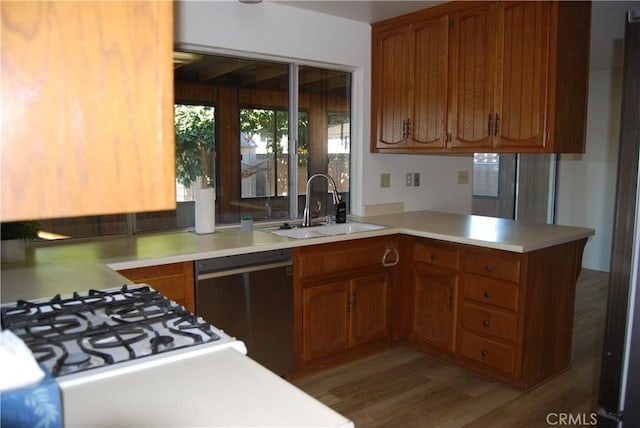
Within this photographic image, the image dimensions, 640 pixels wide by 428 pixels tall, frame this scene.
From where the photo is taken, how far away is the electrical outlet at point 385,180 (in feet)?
13.0

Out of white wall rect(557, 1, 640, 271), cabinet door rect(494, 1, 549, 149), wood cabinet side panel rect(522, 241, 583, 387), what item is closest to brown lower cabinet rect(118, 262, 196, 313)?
wood cabinet side panel rect(522, 241, 583, 387)

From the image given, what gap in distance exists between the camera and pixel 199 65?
309 cm

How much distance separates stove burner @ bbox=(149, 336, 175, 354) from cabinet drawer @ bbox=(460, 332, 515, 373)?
7.08ft

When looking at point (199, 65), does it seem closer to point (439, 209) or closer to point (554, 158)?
point (439, 209)

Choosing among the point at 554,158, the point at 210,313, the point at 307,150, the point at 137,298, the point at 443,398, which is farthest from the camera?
the point at 554,158

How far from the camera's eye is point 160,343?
1.27 meters

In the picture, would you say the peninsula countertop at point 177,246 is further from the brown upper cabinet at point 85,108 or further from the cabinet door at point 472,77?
the brown upper cabinet at point 85,108

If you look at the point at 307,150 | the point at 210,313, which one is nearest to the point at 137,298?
the point at 210,313

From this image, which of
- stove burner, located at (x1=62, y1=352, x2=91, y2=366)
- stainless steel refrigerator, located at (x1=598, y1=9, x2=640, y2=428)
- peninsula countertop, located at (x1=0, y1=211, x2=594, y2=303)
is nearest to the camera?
stove burner, located at (x1=62, y1=352, x2=91, y2=366)

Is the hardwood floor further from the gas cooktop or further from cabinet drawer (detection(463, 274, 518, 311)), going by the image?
the gas cooktop

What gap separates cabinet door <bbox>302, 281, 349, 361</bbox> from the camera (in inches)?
117

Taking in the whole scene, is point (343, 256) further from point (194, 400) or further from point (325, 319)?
point (194, 400)

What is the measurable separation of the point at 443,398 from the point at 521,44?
2044mm

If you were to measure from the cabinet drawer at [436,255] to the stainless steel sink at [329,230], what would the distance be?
273 millimetres
